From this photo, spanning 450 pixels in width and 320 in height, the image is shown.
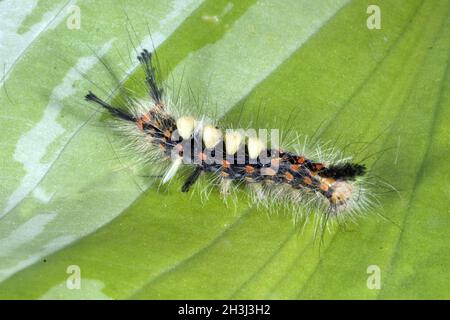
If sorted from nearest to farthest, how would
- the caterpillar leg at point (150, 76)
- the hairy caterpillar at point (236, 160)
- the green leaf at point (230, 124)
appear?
1. the green leaf at point (230, 124)
2. the caterpillar leg at point (150, 76)
3. the hairy caterpillar at point (236, 160)

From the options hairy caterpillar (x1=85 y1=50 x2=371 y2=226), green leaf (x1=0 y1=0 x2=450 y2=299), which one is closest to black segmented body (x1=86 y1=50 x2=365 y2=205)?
→ hairy caterpillar (x1=85 y1=50 x2=371 y2=226)

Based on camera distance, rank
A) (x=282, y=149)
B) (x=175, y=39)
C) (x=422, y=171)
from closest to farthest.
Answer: (x=422, y=171), (x=175, y=39), (x=282, y=149)

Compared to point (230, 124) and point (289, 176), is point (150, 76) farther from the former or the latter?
point (289, 176)

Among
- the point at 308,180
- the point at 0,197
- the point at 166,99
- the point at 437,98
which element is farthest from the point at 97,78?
the point at 437,98

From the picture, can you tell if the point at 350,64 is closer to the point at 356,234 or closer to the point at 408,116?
the point at 408,116

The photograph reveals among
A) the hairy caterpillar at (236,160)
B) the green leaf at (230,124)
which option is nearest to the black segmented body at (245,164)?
the hairy caterpillar at (236,160)

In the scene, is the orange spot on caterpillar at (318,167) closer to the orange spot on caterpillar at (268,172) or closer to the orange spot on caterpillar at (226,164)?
the orange spot on caterpillar at (268,172)

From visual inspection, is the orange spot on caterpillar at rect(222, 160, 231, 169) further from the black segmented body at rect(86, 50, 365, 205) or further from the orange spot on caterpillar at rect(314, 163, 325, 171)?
the orange spot on caterpillar at rect(314, 163, 325, 171)

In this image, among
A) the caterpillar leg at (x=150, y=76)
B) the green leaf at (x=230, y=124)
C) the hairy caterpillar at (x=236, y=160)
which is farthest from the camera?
the hairy caterpillar at (x=236, y=160)
